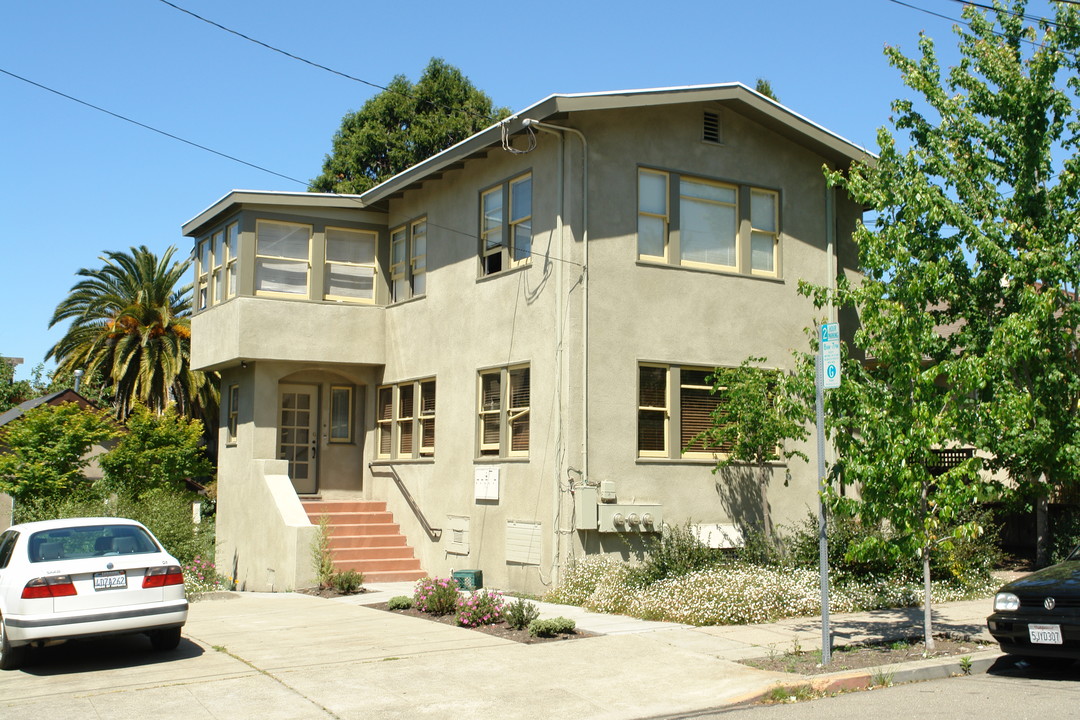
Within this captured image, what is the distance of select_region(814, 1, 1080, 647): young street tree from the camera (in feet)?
34.4

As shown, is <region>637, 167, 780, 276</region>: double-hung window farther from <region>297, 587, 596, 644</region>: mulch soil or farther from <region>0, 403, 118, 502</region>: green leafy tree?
<region>0, 403, 118, 502</region>: green leafy tree

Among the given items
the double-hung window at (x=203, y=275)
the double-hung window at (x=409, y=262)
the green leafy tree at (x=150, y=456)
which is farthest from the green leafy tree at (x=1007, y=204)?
the green leafy tree at (x=150, y=456)

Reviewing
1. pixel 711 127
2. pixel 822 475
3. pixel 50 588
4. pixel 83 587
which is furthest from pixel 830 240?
pixel 50 588

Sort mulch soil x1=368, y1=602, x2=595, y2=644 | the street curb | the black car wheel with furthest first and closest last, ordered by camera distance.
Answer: mulch soil x1=368, y1=602, x2=595, y2=644 → the black car wheel → the street curb

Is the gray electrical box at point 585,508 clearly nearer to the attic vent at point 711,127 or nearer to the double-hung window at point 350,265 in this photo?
the attic vent at point 711,127

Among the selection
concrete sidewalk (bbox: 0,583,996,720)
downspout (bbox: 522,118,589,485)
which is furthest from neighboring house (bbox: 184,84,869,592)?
concrete sidewalk (bbox: 0,583,996,720)

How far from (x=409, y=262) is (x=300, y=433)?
4.33 m

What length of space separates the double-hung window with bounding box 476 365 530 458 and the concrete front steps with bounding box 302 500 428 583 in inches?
118

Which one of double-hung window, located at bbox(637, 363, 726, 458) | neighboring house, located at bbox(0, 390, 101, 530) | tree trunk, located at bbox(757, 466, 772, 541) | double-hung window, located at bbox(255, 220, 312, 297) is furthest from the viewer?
neighboring house, located at bbox(0, 390, 101, 530)

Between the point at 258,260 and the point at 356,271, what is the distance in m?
1.91

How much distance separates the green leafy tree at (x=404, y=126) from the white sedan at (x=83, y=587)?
28.4 metres

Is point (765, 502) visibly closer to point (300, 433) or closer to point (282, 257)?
point (300, 433)

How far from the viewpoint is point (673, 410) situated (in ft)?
53.7

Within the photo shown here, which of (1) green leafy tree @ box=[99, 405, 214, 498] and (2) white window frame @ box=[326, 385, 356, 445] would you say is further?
(1) green leafy tree @ box=[99, 405, 214, 498]
